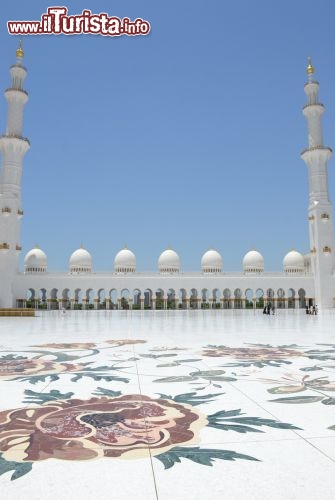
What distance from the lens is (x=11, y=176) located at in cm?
3073

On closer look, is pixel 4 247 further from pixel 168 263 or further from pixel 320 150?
pixel 320 150

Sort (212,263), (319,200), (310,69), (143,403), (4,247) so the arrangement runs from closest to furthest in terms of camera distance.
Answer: (143,403) → (4,247) → (319,200) → (310,69) → (212,263)

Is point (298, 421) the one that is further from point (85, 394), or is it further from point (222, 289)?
point (222, 289)

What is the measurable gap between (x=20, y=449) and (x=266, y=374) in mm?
2752

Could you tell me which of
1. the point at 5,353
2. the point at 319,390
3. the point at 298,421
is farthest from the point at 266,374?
the point at 5,353

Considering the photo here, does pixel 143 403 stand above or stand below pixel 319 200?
below

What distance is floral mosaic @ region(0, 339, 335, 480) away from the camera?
217 centimetres

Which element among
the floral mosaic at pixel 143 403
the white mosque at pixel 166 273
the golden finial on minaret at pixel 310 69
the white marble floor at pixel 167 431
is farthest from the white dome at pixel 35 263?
the white marble floor at pixel 167 431

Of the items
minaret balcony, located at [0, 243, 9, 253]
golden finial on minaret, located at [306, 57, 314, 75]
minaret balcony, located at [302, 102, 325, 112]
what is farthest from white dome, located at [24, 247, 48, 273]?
golden finial on minaret, located at [306, 57, 314, 75]

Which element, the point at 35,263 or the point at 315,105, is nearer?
the point at 315,105

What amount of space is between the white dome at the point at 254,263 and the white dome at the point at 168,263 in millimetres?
6802

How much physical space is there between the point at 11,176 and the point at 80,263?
10929 millimetres

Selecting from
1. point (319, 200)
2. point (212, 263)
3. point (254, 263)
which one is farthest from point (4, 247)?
point (319, 200)

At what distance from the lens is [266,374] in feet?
13.8
